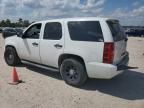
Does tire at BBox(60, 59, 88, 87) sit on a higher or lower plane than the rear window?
lower

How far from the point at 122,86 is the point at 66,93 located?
1864 mm

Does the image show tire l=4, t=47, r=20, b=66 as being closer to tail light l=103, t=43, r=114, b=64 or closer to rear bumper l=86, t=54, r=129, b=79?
rear bumper l=86, t=54, r=129, b=79

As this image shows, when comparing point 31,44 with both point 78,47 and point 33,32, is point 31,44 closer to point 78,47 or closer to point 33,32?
point 33,32

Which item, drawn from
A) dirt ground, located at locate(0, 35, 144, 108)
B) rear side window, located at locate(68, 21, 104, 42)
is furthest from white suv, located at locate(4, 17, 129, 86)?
dirt ground, located at locate(0, 35, 144, 108)

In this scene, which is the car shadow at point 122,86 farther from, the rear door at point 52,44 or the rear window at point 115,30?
the rear window at point 115,30

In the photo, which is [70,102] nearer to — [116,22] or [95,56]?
[95,56]

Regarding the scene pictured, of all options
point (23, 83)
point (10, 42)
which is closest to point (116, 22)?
point (23, 83)

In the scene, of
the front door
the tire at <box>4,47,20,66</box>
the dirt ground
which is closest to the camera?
the dirt ground

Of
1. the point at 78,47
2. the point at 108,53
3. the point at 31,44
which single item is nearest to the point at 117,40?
the point at 108,53

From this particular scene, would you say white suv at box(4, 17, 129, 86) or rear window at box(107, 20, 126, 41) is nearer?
white suv at box(4, 17, 129, 86)

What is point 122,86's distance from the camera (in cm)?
612

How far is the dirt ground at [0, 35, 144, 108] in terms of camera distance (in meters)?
4.79

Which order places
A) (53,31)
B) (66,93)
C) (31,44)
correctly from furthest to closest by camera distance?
(31,44), (53,31), (66,93)

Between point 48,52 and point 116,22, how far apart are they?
7.74ft
